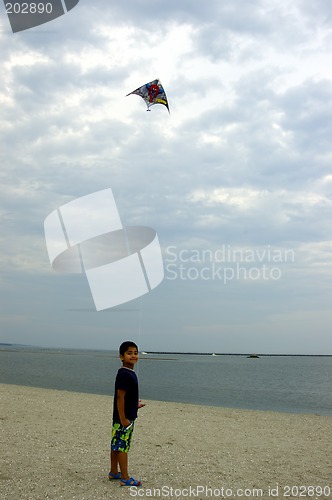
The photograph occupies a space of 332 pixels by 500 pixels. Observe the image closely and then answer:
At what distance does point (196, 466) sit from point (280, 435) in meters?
4.95

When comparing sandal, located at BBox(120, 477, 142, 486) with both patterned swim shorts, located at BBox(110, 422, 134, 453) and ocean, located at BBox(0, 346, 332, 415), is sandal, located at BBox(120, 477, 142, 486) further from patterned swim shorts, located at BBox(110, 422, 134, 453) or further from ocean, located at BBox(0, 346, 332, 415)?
ocean, located at BBox(0, 346, 332, 415)

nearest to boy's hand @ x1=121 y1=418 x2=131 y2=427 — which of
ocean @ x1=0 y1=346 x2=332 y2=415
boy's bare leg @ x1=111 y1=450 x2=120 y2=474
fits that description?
boy's bare leg @ x1=111 y1=450 x2=120 y2=474

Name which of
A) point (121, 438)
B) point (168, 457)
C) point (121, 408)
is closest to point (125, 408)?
point (121, 408)

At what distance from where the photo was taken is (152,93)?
15812 millimetres

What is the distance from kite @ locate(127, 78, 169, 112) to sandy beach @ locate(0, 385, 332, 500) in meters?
10.4

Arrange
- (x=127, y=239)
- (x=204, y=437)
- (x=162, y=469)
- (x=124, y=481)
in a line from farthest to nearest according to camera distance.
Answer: (x=127, y=239)
(x=204, y=437)
(x=162, y=469)
(x=124, y=481)

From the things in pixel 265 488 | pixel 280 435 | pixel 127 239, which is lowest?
pixel 280 435

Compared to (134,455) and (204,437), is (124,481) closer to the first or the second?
(134,455)

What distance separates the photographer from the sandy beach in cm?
641

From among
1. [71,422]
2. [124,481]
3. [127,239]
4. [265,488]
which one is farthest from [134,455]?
[127,239]

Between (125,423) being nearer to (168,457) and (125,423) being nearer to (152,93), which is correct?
(168,457)

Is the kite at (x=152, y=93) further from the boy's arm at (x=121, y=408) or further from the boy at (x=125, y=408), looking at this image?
the boy's arm at (x=121, y=408)

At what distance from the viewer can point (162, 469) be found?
7551 mm

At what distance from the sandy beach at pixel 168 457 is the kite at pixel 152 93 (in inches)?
410
